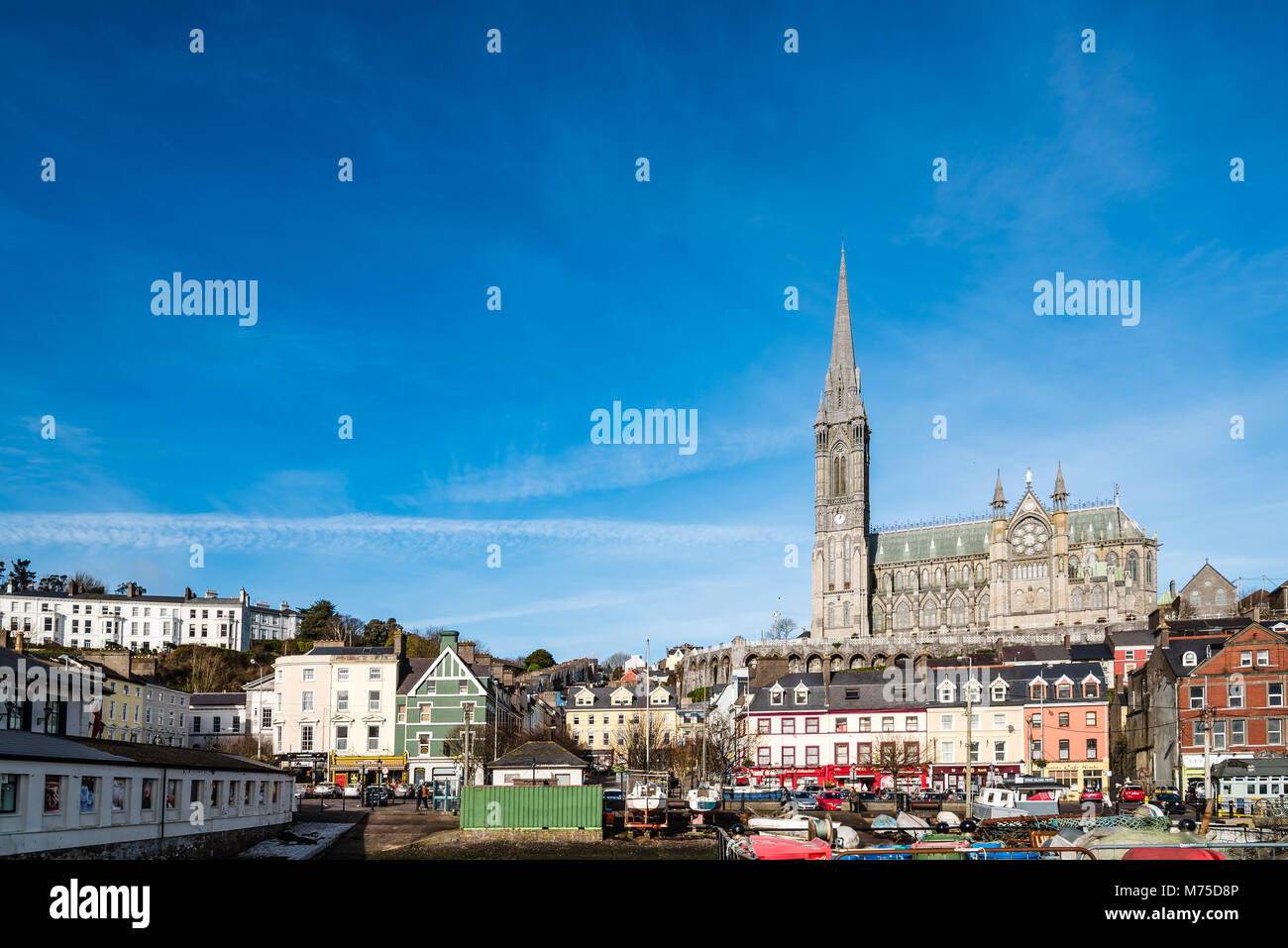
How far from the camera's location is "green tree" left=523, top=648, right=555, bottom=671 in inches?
6383

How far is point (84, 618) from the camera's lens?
470 feet

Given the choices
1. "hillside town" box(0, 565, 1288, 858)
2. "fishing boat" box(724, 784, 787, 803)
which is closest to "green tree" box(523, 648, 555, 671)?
"hillside town" box(0, 565, 1288, 858)

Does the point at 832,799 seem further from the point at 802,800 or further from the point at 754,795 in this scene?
the point at 754,795

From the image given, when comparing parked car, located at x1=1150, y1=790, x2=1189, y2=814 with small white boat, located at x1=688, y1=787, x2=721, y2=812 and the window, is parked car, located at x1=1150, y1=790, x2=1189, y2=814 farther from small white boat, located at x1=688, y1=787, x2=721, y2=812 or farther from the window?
small white boat, located at x1=688, y1=787, x2=721, y2=812

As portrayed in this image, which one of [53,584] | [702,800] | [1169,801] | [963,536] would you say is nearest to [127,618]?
[53,584]

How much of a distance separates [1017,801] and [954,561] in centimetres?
11915

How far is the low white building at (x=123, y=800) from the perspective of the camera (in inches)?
1121

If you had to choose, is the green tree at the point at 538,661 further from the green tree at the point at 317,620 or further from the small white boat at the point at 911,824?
the small white boat at the point at 911,824

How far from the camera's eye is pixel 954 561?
168 m
